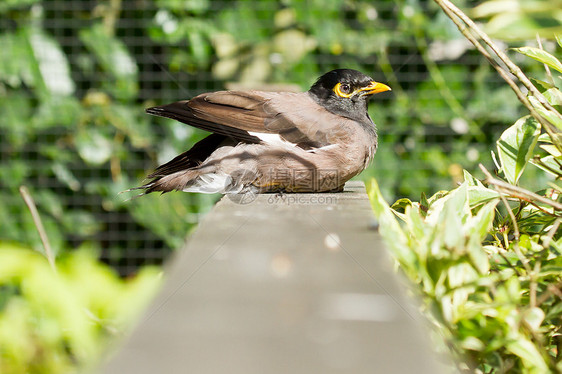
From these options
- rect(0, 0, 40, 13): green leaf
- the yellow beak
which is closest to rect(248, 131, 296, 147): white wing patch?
the yellow beak

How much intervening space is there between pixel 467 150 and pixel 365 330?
2.85 m

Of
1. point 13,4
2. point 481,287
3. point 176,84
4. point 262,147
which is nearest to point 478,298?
point 481,287

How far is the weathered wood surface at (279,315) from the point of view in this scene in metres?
0.37

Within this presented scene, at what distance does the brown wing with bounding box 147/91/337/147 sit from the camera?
1695 mm

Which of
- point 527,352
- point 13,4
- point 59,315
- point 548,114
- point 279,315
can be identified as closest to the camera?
point 279,315

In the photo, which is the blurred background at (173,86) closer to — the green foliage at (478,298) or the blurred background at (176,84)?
the blurred background at (176,84)

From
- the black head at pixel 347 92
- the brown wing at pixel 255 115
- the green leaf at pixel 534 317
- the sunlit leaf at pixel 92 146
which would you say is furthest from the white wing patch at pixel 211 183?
the sunlit leaf at pixel 92 146

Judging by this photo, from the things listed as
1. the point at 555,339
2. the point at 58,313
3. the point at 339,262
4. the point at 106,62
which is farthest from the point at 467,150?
the point at 339,262

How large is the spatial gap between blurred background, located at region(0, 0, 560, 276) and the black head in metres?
0.92

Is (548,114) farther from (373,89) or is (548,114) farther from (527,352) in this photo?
(373,89)

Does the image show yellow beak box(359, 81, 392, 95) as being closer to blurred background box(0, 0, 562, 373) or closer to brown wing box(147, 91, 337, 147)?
brown wing box(147, 91, 337, 147)

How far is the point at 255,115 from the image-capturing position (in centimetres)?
183

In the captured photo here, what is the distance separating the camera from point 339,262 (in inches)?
23.9

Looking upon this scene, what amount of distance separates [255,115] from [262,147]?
118 mm
